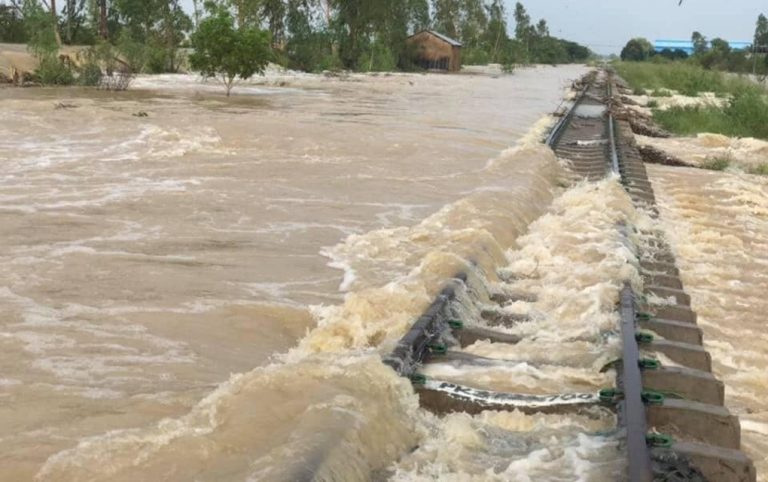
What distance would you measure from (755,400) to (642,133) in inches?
780

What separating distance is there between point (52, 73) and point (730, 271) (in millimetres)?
28142

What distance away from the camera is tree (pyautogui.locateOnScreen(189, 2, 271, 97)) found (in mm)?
27797

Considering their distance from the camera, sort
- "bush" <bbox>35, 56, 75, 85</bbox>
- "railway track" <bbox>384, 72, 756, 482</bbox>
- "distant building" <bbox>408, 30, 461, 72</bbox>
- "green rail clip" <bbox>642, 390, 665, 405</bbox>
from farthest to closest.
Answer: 1. "distant building" <bbox>408, 30, 461, 72</bbox>
2. "bush" <bbox>35, 56, 75, 85</bbox>
3. "green rail clip" <bbox>642, 390, 665, 405</bbox>
4. "railway track" <bbox>384, 72, 756, 482</bbox>

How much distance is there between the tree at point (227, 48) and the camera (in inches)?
1094

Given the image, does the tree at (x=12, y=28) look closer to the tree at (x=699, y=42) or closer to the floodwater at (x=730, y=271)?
the floodwater at (x=730, y=271)

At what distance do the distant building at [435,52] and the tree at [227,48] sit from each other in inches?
1645

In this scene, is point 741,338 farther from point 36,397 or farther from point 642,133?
point 642,133

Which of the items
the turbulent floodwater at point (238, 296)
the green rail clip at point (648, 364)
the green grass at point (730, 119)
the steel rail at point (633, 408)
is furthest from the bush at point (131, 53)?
the green rail clip at point (648, 364)

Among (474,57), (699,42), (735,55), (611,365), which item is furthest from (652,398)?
(699,42)

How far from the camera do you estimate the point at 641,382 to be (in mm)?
4473

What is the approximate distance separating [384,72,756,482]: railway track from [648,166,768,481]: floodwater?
0.28 metres

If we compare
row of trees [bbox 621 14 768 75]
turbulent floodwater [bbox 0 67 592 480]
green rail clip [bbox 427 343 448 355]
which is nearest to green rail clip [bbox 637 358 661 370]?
turbulent floodwater [bbox 0 67 592 480]

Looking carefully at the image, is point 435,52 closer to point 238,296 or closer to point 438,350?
point 238,296

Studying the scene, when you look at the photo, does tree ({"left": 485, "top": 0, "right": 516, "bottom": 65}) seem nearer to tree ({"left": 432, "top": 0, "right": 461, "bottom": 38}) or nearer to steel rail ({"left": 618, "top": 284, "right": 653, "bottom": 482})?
tree ({"left": 432, "top": 0, "right": 461, "bottom": 38})
